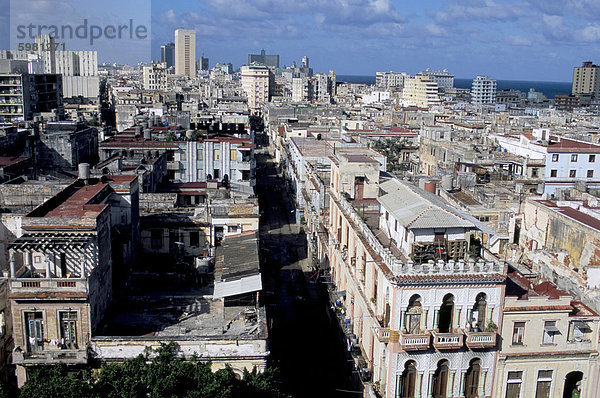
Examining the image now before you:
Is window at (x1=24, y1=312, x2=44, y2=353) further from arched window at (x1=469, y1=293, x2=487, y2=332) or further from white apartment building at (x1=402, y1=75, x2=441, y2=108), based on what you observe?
white apartment building at (x1=402, y1=75, x2=441, y2=108)

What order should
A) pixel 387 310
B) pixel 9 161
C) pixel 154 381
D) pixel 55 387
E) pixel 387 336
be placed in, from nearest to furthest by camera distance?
pixel 55 387
pixel 154 381
pixel 387 336
pixel 387 310
pixel 9 161

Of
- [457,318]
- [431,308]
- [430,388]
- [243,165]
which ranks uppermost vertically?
[243,165]

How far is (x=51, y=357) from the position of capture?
24.7 meters

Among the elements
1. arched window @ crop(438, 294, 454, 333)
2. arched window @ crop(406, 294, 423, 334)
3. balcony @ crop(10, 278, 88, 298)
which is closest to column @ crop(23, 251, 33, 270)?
balcony @ crop(10, 278, 88, 298)

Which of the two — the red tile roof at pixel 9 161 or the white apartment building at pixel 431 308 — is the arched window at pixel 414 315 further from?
the red tile roof at pixel 9 161

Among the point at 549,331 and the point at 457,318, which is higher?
the point at 457,318

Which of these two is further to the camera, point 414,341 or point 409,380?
point 409,380

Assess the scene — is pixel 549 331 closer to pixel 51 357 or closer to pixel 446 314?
pixel 446 314

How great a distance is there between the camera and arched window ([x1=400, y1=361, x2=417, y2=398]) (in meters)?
27.5

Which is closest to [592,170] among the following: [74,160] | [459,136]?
[459,136]

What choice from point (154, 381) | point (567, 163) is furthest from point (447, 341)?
point (567, 163)

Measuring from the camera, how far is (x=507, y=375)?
28406mm

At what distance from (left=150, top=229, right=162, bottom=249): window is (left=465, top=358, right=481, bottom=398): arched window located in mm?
→ 21659

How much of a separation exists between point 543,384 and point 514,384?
1.48m
